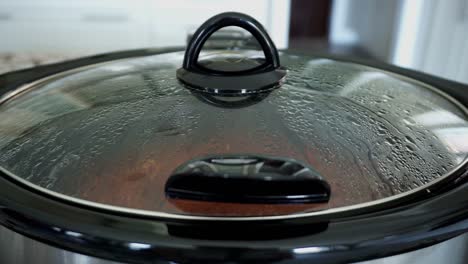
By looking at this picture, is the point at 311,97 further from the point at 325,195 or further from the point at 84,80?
the point at 84,80

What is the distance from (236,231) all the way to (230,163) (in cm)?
8

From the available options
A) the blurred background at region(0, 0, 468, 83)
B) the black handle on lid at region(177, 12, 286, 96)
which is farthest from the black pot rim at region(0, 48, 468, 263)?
the blurred background at region(0, 0, 468, 83)

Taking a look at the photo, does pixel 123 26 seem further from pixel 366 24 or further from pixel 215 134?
pixel 366 24

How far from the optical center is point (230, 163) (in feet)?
1.56

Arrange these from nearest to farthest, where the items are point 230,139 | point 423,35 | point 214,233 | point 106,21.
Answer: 1. point 214,233
2. point 230,139
3. point 106,21
4. point 423,35

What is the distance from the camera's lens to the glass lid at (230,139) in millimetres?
458

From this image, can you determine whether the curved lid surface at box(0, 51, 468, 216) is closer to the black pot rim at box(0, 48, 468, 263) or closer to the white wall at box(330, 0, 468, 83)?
the black pot rim at box(0, 48, 468, 263)

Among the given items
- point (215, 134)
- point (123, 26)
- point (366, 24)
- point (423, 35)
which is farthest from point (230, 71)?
point (366, 24)

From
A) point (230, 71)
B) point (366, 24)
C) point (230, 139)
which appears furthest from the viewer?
point (366, 24)

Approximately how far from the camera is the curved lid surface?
1.65ft

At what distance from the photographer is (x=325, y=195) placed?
46cm

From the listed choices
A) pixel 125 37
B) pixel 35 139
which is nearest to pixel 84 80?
pixel 35 139

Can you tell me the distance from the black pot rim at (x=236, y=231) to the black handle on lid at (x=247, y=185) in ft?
0.08

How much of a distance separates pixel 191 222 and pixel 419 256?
227mm
